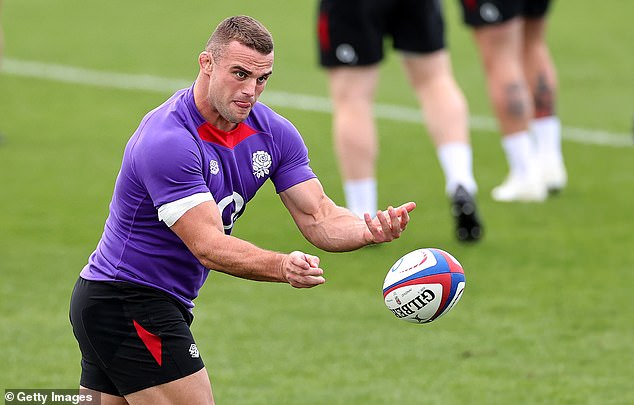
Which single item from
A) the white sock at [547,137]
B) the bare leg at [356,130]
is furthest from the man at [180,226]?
the white sock at [547,137]

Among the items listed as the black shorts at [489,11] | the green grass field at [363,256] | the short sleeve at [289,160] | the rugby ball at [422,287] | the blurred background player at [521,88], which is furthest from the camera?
the blurred background player at [521,88]

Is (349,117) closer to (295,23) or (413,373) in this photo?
(413,373)

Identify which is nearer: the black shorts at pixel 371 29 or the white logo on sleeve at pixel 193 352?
the white logo on sleeve at pixel 193 352

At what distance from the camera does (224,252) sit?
5168mm

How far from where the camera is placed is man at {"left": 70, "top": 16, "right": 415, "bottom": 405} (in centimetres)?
527

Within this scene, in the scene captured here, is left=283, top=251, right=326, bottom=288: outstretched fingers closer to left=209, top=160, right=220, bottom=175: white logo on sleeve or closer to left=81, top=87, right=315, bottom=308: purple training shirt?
left=81, top=87, right=315, bottom=308: purple training shirt

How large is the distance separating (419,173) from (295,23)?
23.8ft

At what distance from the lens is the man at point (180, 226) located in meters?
5.27

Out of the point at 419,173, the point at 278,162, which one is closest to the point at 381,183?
the point at 419,173

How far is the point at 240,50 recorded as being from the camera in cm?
542

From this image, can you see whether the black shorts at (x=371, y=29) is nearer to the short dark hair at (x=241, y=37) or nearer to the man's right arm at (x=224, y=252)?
the short dark hair at (x=241, y=37)

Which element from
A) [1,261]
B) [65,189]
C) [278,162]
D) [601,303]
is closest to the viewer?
[278,162]

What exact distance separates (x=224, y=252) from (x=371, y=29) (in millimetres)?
4903

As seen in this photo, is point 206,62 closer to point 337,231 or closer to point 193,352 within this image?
point 337,231
